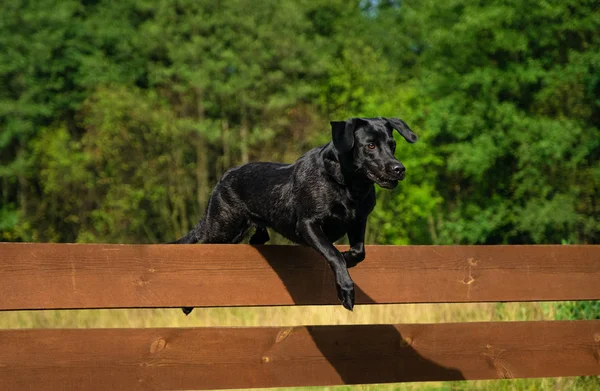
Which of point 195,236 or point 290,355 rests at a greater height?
point 195,236

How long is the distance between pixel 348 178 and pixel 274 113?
25011 mm

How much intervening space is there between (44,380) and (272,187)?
5.54 feet

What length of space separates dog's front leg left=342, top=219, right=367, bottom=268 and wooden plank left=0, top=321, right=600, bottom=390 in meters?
0.37

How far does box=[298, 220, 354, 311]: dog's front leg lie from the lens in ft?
13.3

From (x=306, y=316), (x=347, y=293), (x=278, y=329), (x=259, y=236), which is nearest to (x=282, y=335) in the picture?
→ (x=278, y=329)

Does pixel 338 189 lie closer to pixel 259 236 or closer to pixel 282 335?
pixel 282 335

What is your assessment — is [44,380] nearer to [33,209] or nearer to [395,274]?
[395,274]

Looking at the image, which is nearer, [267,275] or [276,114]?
[267,275]

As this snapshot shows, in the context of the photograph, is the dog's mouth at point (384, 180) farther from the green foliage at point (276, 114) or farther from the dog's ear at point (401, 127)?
the green foliage at point (276, 114)

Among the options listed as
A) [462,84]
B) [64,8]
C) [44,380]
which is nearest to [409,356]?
[44,380]

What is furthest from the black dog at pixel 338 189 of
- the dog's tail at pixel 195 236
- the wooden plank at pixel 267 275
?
the dog's tail at pixel 195 236

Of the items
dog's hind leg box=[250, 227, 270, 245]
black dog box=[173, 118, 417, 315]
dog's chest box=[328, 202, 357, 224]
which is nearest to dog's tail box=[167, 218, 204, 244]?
dog's hind leg box=[250, 227, 270, 245]

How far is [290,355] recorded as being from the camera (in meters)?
4.26

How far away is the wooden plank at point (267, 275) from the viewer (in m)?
3.81
